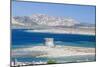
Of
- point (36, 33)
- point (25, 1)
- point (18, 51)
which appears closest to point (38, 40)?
point (36, 33)

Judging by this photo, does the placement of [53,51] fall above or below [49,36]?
below

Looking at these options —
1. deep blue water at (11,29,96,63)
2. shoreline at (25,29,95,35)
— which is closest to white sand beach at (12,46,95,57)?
deep blue water at (11,29,96,63)

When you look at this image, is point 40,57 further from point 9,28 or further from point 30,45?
point 9,28

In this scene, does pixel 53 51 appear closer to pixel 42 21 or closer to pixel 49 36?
pixel 49 36

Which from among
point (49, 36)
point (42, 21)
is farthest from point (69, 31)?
point (42, 21)

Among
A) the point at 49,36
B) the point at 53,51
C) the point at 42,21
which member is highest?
the point at 42,21

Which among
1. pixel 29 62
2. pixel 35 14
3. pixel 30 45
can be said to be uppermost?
pixel 35 14
